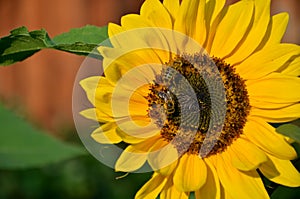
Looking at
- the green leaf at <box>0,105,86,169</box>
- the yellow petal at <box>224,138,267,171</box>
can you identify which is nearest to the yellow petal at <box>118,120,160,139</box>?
the yellow petal at <box>224,138,267,171</box>

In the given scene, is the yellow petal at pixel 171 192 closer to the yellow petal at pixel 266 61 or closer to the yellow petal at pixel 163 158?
the yellow petal at pixel 163 158

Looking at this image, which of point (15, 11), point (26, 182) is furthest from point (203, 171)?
point (15, 11)

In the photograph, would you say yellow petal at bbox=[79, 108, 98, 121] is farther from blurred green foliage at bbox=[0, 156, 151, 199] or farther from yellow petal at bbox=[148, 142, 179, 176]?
blurred green foliage at bbox=[0, 156, 151, 199]

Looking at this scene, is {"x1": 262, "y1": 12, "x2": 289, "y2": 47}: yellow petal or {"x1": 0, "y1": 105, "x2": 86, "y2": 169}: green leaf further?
{"x1": 262, "y1": 12, "x2": 289, "y2": 47}: yellow petal

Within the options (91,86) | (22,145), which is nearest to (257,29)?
(91,86)

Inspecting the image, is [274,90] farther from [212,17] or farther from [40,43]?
[40,43]
